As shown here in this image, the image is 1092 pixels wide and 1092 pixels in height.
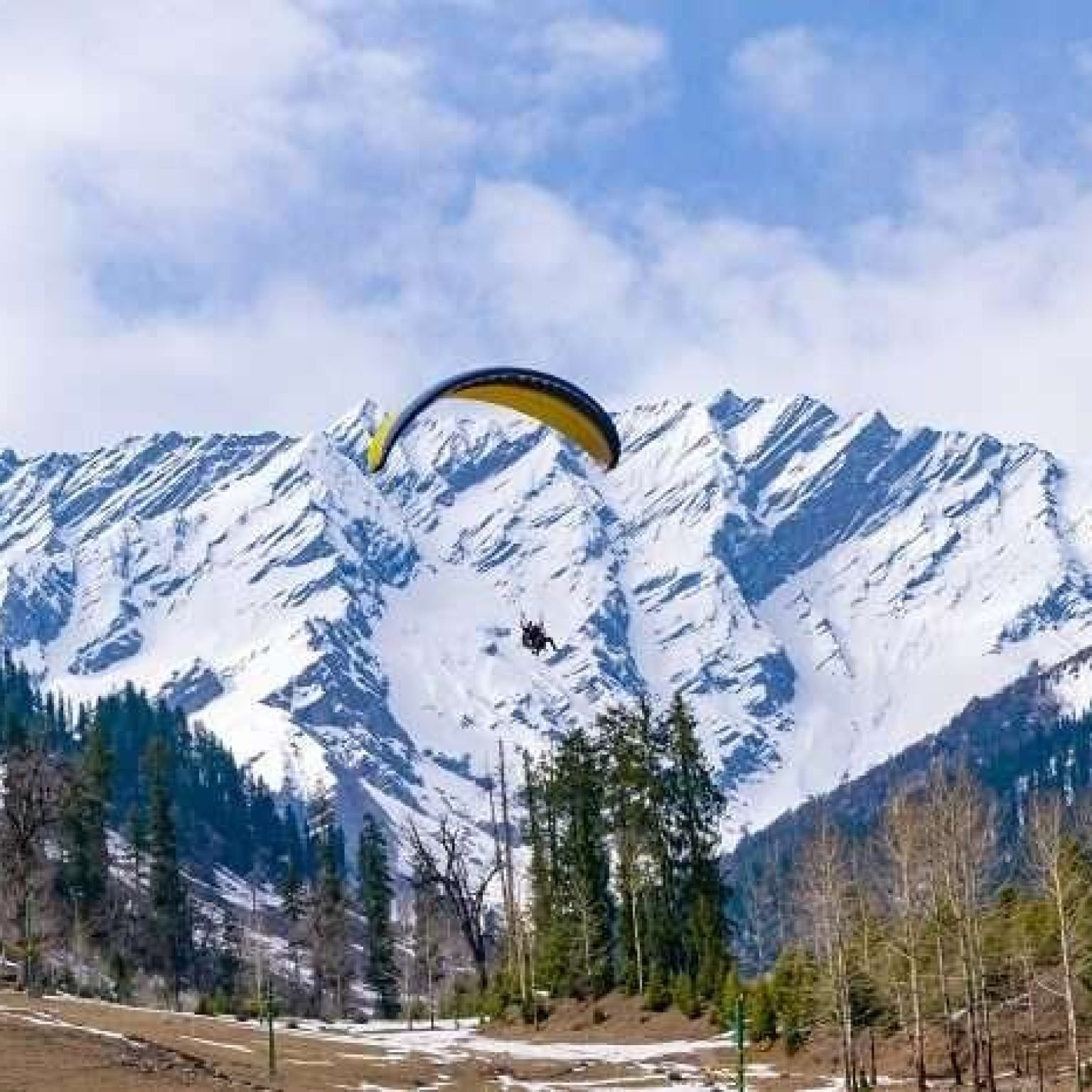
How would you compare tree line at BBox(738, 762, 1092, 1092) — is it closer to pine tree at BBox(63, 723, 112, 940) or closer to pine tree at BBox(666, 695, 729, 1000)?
pine tree at BBox(666, 695, 729, 1000)

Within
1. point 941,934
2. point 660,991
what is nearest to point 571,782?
point 660,991

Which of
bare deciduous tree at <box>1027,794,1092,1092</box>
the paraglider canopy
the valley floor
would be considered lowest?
the valley floor

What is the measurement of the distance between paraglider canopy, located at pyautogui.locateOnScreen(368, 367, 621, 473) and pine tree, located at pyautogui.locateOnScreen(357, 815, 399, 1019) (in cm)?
8042

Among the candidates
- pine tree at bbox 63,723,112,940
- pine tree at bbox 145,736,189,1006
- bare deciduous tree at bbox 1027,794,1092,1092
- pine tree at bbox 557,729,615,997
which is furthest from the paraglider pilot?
pine tree at bbox 145,736,189,1006

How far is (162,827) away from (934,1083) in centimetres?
8137

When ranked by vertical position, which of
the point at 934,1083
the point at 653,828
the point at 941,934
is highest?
the point at 653,828

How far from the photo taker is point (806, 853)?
81.0 meters

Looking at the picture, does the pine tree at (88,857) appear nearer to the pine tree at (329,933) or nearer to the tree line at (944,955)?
the pine tree at (329,933)

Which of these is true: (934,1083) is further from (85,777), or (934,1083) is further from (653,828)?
(85,777)

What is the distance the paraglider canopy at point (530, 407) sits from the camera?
50375 millimetres

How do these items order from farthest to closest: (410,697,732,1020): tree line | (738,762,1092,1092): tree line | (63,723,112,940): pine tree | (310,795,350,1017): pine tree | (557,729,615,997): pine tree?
(310,795,350,1017): pine tree, (63,723,112,940): pine tree, (557,729,615,997): pine tree, (410,697,732,1020): tree line, (738,762,1092,1092): tree line

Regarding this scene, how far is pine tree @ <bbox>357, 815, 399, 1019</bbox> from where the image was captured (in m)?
132

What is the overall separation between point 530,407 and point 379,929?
8700 cm

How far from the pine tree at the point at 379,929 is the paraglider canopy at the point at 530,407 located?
264ft
